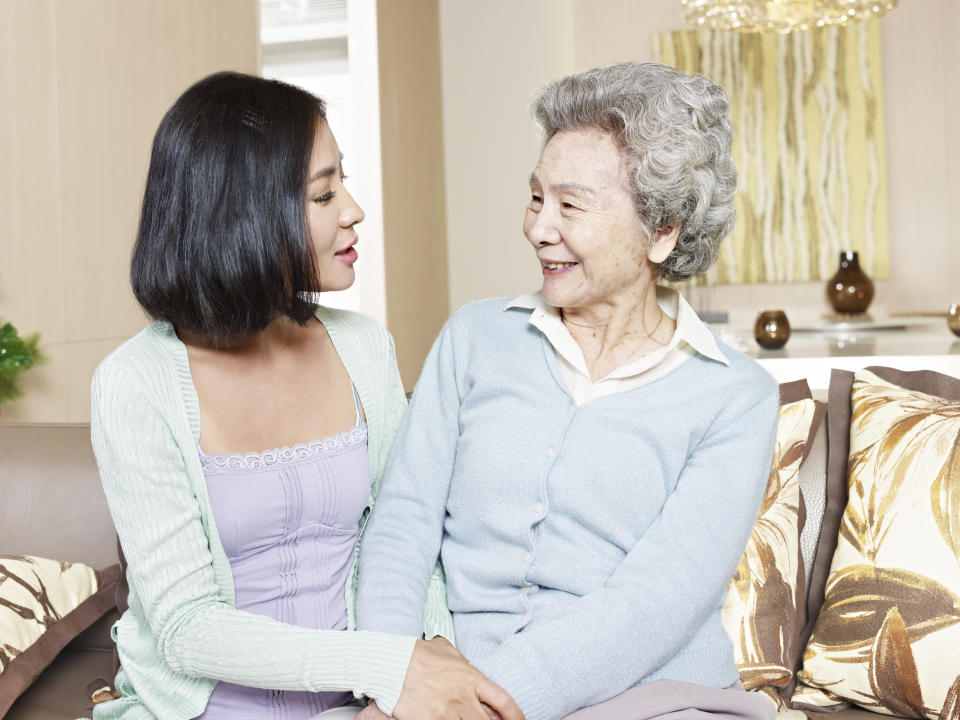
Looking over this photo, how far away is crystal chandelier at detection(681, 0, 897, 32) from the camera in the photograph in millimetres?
4395

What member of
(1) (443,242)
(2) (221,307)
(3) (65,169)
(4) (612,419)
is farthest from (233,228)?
(1) (443,242)

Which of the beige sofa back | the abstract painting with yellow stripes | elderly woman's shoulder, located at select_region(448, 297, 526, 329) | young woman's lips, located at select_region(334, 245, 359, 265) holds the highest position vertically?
the abstract painting with yellow stripes

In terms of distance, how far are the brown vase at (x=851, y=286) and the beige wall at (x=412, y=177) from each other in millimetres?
2387

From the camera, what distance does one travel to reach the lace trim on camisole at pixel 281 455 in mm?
1386

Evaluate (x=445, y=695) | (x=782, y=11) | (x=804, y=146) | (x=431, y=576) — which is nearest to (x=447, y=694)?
(x=445, y=695)

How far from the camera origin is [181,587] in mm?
1315

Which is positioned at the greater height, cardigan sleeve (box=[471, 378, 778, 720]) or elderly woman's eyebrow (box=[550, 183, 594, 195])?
elderly woman's eyebrow (box=[550, 183, 594, 195])

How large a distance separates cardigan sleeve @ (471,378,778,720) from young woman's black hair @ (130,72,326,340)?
0.59m

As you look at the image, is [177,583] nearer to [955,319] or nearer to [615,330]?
[615,330]

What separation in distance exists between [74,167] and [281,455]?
2156mm

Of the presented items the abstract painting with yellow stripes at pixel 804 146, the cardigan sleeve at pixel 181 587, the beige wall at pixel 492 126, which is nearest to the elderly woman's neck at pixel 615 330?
the cardigan sleeve at pixel 181 587

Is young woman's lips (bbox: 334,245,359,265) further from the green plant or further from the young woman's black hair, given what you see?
the green plant

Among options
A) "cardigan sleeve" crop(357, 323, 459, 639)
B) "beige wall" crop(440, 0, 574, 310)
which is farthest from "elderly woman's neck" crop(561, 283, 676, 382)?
"beige wall" crop(440, 0, 574, 310)

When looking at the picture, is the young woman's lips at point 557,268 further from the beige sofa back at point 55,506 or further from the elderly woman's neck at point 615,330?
the beige sofa back at point 55,506
